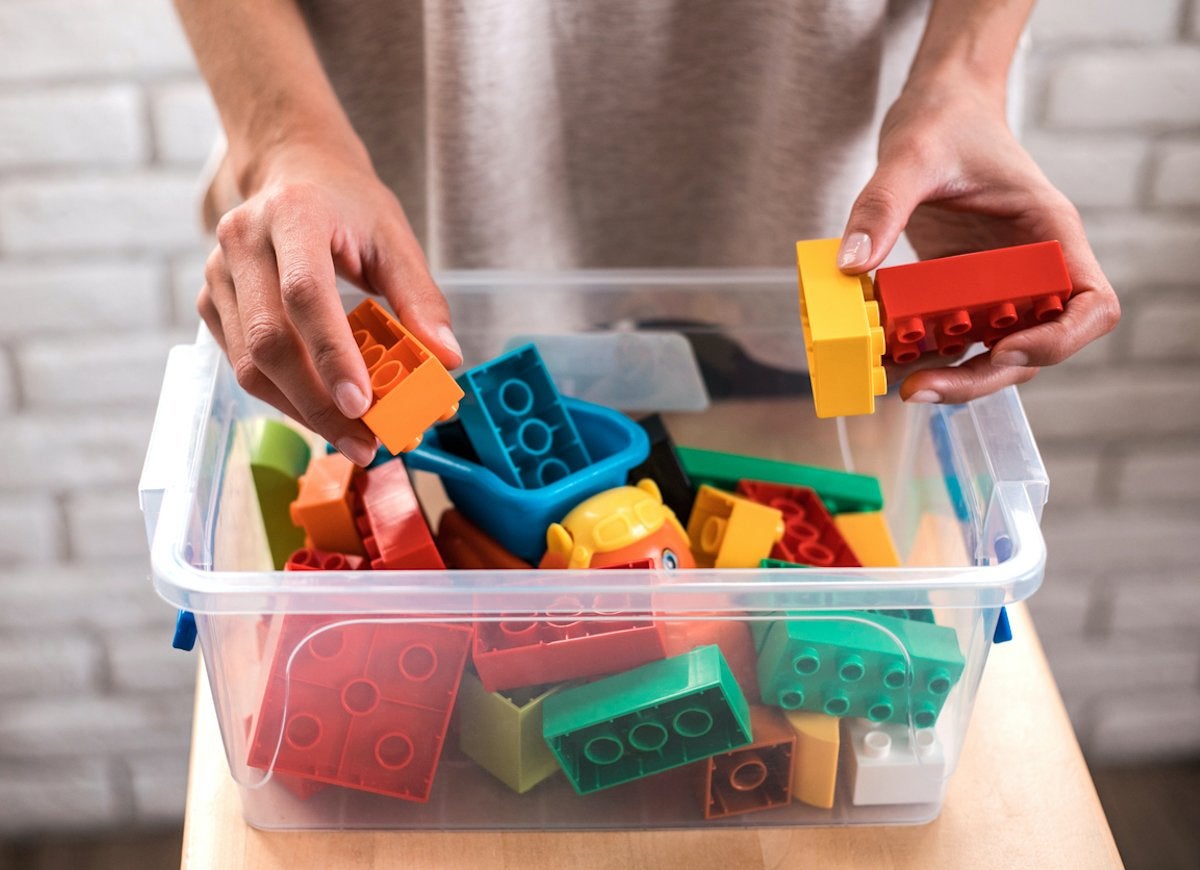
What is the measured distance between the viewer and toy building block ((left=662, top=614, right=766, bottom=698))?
0.49 m

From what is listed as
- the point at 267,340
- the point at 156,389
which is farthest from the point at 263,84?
the point at 156,389

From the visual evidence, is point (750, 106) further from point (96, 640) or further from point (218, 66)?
point (96, 640)

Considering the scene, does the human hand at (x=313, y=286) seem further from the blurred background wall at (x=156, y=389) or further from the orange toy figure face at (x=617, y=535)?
the blurred background wall at (x=156, y=389)

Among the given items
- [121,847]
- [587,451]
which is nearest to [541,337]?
[587,451]

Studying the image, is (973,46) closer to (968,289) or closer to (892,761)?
(968,289)

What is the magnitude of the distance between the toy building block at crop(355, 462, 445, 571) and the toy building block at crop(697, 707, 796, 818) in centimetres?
15

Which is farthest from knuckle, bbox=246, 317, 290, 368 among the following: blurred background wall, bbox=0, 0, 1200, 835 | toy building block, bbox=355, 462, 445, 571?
blurred background wall, bbox=0, 0, 1200, 835

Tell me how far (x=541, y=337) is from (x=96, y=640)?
2.23ft

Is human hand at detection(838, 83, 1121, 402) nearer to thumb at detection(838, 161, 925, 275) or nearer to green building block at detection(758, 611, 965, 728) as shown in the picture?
thumb at detection(838, 161, 925, 275)

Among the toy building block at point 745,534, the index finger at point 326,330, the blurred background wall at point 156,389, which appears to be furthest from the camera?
the blurred background wall at point 156,389

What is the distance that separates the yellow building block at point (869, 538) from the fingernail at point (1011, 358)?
15cm

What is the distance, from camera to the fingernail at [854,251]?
1.66 feet

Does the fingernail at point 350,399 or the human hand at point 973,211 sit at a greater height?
the human hand at point 973,211

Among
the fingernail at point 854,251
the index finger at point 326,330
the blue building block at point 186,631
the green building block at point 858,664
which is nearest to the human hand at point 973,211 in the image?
the fingernail at point 854,251
